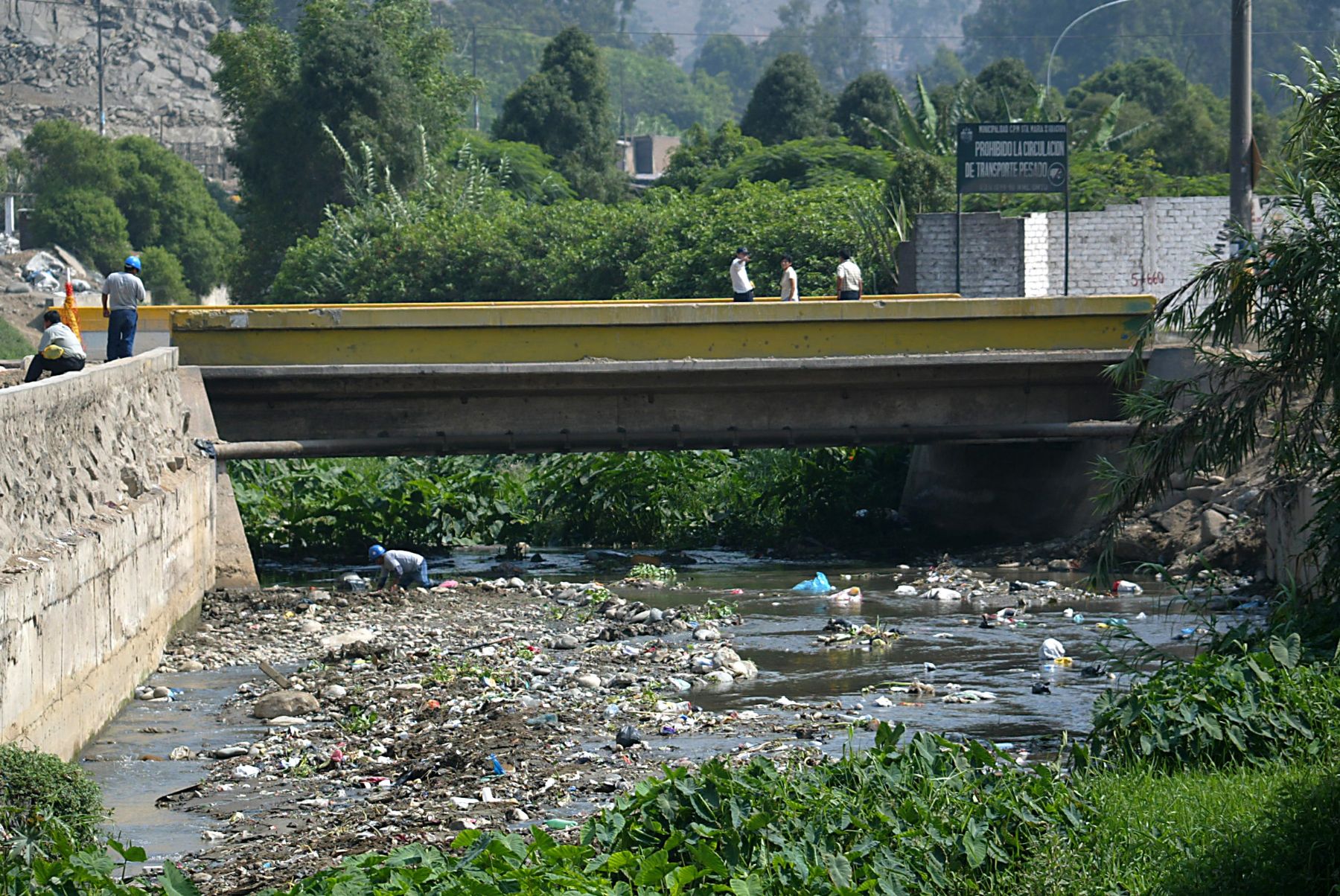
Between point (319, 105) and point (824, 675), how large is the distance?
38700mm

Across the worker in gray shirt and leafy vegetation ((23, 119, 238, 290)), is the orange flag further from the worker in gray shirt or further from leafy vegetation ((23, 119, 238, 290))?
leafy vegetation ((23, 119, 238, 290))

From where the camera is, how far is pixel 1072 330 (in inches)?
774

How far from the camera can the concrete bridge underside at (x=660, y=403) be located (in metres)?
18.9

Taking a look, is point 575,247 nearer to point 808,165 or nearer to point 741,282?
point 808,165

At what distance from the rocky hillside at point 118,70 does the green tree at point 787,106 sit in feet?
188

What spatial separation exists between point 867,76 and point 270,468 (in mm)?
40427

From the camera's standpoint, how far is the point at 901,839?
24.0 feet

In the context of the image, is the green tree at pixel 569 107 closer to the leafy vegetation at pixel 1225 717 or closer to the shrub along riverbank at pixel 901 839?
the leafy vegetation at pixel 1225 717

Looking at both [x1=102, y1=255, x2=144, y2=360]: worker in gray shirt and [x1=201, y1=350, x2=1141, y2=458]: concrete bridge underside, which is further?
[x1=201, y1=350, x2=1141, y2=458]: concrete bridge underside

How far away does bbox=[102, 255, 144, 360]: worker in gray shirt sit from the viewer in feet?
58.2

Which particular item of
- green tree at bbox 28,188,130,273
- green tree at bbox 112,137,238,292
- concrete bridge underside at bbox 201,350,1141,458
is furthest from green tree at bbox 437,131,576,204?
concrete bridge underside at bbox 201,350,1141,458

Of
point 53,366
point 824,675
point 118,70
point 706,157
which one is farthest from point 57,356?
point 118,70

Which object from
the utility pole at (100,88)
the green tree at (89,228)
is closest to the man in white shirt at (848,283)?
the green tree at (89,228)

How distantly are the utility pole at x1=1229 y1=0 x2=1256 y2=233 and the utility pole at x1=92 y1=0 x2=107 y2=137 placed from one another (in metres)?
77.9
